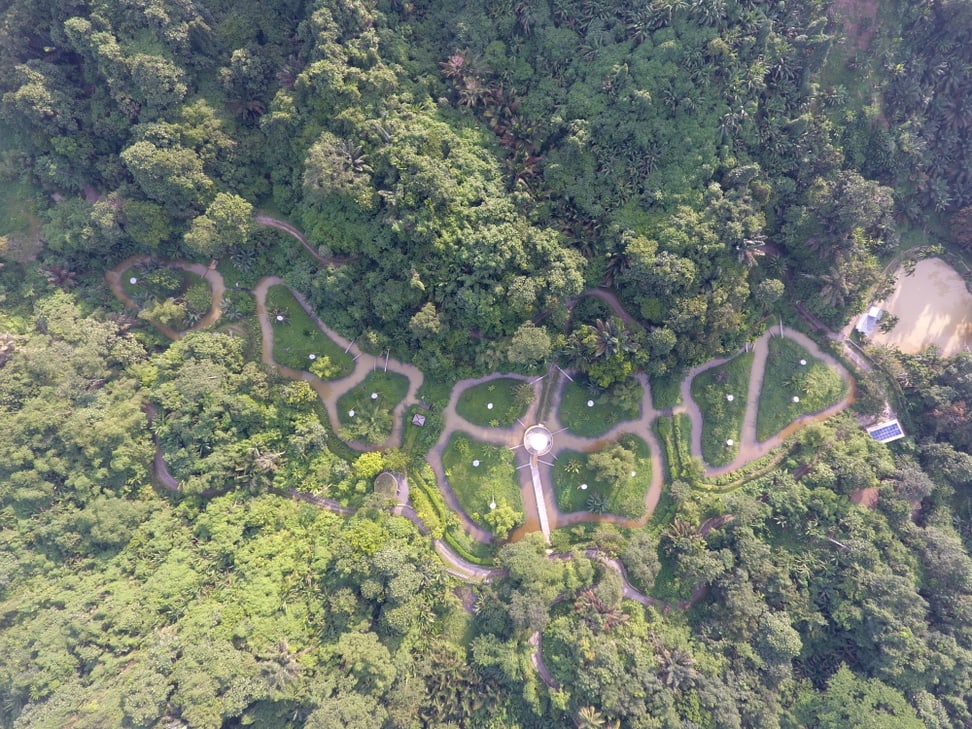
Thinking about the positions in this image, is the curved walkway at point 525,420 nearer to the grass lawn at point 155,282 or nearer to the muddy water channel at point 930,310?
the grass lawn at point 155,282

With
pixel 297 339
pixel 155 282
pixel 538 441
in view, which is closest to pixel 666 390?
pixel 538 441

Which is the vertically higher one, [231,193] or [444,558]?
[231,193]

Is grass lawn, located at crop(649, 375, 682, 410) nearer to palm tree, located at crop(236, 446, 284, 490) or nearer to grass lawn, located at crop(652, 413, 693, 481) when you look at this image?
grass lawn, located at crop(652, 413, 693, 481)

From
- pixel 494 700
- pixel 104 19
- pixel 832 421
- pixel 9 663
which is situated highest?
pixel 104 19

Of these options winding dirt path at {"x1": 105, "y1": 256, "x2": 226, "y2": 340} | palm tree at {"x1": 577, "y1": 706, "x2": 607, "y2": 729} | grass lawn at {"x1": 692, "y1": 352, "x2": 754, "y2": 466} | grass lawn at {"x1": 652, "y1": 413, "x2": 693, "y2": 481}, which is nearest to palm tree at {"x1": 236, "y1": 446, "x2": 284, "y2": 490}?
winding dirt path at {"x1": 105, "y1": 256, "x2": 226, "y2": 340}

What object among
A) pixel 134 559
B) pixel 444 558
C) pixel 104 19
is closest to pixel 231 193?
pixel 104 19

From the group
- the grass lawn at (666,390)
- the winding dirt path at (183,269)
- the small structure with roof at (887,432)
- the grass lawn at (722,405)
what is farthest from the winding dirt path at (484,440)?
the small structure with roof at (887,432)

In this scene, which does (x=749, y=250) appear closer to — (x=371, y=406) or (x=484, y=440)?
(x=484, y=440)

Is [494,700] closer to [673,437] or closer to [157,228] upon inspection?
[673,437]
